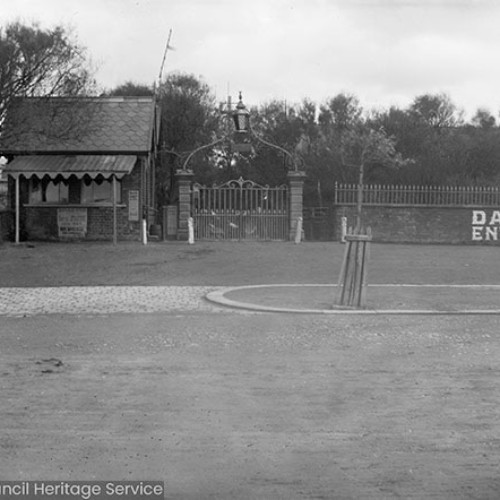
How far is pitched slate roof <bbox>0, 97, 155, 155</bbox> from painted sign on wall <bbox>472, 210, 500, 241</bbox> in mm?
11777

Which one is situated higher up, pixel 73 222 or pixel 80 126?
pixel 80 126

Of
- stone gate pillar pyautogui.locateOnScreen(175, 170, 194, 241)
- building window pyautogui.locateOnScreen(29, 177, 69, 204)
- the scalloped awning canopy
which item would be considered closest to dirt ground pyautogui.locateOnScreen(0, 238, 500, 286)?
stone gate pillar pyautogui.locateOnScreen(175, 170, 194, 241)

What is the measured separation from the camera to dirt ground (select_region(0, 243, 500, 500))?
4.61 m

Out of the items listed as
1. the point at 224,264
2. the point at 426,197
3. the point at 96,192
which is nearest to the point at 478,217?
the point at 426,197

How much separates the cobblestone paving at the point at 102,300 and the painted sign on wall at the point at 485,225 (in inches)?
595

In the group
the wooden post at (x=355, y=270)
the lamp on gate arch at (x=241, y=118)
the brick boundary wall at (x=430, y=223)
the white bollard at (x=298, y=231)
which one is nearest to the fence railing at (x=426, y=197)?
the brick boundary wall at (x=430, y=223)

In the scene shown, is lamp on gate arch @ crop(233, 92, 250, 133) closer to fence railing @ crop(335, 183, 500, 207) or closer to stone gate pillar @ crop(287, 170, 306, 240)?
stone gate pillar @ crop(287, 170, 306, 240)

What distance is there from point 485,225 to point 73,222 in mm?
14496

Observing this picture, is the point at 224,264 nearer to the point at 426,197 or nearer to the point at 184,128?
the point at 426,197

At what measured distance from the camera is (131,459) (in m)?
4.82

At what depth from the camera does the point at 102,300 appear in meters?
13.0

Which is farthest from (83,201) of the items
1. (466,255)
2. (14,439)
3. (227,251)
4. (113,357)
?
(14,439)

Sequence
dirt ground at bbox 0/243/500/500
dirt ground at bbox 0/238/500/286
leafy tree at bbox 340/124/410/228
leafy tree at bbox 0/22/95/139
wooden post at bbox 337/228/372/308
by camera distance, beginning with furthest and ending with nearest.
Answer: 1. leafy tree at bbox 340/124/410/228
2. leafy tree at bbox 0/22/95/139
3. dirt ground at bbox 0/238/500/286
4. wooden post at bbox 337/228/372/308
5. dirt ground at bbox 0/243/500/500

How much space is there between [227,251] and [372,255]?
4.13 m
